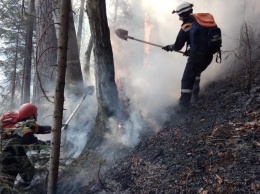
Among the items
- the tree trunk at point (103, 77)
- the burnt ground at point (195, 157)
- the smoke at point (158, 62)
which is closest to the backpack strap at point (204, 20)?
the smoke at point (158, 62)

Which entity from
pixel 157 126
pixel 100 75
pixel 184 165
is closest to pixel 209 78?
pixel 157 126

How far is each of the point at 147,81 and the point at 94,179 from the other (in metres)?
4.62

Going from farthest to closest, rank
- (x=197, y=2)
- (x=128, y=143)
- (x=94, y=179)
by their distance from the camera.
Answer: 1. (x=197, y=2)
2. (x=128, y=143)
3. (x=94, y=179)

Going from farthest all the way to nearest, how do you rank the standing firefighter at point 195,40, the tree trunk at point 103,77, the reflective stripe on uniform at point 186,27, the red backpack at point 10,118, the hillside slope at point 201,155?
the reflective stripe on uniform at point 186,27
the standing firefighter at point 195,40
the tree trunk at point 103,77
the red backpack at point 10,118
the hillside slope at point 201,155

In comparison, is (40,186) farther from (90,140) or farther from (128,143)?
(128,143)

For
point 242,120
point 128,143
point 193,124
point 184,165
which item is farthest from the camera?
point 128,143

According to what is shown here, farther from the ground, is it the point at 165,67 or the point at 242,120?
the point at 165,67

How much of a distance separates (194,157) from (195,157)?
0.02 m

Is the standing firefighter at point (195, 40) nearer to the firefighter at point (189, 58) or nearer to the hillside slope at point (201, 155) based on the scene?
the firefighter at point (189, 58)

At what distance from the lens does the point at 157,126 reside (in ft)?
20.0

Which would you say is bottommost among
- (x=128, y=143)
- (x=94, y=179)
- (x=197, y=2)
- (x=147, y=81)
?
(x=94, y=179)

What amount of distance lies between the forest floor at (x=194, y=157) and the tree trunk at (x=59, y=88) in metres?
0.50

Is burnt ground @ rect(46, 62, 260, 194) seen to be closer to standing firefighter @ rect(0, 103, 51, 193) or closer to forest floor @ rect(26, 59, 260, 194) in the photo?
forest floor @ rect(26, 59, 260, 194)

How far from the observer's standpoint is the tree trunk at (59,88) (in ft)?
13.3
